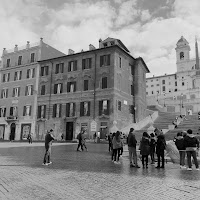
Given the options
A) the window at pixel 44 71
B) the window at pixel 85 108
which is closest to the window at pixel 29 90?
the window at pixel 44 71

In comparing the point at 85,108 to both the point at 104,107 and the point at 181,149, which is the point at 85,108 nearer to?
the point at 104,107

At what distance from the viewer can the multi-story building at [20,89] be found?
A: 132 ft

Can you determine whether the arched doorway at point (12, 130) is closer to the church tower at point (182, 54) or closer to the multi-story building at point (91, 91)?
the multi-story building at point (91, 91)

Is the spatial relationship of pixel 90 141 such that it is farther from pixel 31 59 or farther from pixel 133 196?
pixel 133 196

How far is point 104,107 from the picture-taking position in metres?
34.1

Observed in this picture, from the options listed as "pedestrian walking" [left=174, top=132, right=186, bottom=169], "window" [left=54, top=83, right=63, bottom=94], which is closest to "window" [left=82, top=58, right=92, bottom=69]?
"window" [left=54, top=83, right=63, bottom=94]

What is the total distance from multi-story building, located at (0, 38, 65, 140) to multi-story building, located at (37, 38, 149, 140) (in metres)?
1.71

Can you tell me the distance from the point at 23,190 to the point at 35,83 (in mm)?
36706

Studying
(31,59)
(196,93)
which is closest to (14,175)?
(31,59)

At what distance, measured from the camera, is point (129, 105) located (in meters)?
37.4

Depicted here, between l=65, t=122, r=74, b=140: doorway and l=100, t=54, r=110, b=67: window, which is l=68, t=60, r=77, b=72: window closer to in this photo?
l=100, t=54, r=110, b=67: window

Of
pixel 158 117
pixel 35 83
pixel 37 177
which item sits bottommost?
pixel 37 177

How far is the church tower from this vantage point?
89.2 m

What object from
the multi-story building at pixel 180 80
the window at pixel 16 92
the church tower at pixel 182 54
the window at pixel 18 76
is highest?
the church tower at pixel 182 54
